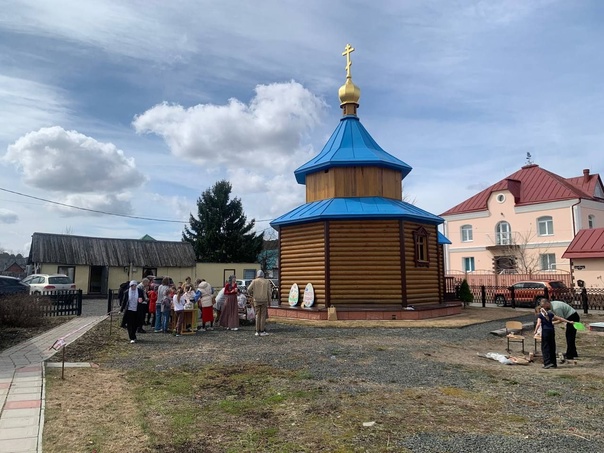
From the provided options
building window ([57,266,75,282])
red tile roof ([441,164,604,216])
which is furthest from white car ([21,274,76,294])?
red tile roof ([441,164,604,216])

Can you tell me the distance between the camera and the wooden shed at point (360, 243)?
54.2 feet

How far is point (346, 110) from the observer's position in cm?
2148

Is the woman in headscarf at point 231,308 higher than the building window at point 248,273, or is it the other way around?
the building window at point 248,273

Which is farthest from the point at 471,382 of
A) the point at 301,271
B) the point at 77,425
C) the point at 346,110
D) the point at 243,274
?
the point at 243,274

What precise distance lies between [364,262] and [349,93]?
8.75 m

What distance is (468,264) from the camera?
40344 mm

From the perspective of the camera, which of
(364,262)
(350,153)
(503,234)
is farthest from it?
(503,234)

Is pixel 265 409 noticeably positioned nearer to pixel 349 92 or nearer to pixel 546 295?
pixel 349 92

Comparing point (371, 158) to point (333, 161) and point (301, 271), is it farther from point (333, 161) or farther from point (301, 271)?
point (301, 271)

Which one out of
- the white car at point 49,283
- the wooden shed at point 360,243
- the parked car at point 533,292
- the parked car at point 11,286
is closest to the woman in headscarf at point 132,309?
the wooden shed at point 360,243

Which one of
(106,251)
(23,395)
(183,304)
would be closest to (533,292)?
(183,304)

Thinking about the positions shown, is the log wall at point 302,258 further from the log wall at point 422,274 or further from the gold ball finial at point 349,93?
the gold ball finial at point 349,93

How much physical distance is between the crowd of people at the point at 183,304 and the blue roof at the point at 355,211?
4172 mm

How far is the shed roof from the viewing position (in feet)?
110
